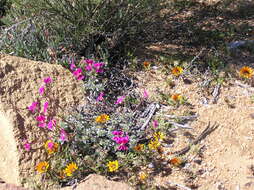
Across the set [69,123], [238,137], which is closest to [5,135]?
[69,123]

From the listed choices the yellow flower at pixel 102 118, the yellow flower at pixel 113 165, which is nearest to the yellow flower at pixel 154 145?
Answer: the yellow flower at pixel 113 165

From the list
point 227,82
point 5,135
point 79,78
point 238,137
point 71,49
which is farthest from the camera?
point 71,49

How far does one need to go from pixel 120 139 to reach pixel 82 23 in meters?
1.48

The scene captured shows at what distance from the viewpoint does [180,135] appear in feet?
10.6

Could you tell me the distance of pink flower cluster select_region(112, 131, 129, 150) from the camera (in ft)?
9.72

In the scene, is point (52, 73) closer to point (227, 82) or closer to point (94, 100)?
point (94, 100)

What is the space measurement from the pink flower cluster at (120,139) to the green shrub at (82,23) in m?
1.00

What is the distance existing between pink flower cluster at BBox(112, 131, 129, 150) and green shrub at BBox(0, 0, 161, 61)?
1.00 meters

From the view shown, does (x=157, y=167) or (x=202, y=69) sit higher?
(x=202, y=69)

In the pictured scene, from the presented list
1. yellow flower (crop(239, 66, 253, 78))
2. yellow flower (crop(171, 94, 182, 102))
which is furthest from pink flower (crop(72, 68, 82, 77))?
yellow flower (crop(239, 66, 253, 78))

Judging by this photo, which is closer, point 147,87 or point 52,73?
point 52,73

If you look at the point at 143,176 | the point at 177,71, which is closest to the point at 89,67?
the point at 177,71

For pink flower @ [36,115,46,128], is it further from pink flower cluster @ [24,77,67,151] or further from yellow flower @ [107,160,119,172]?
yellow flower @ [107,160,119,172]

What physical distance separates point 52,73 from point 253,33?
269 centimetres
